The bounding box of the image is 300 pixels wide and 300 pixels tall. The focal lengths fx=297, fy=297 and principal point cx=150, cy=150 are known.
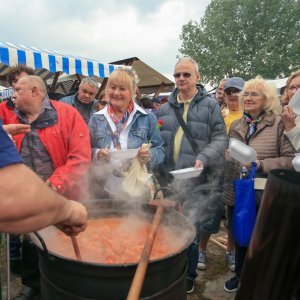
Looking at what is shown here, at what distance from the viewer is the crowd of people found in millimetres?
2762

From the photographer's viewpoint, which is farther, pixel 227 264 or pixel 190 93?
pixel 227 264

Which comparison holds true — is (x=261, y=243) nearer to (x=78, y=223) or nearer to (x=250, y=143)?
(x=78, y=223)

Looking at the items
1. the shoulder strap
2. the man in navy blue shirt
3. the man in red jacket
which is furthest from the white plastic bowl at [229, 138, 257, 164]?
the man in navy blue shirt

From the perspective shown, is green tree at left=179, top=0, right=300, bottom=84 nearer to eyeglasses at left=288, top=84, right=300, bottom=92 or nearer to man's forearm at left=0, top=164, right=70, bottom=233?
eyeglasses at left=288, top=84, right=300, bottom=92

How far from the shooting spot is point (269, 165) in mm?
2789

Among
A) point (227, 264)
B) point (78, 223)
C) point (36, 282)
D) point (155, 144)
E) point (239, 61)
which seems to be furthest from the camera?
point (239, 61)

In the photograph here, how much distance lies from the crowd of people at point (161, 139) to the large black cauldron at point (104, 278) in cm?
80

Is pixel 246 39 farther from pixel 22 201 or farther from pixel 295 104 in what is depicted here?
pixel 22 201

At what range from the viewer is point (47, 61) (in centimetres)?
720

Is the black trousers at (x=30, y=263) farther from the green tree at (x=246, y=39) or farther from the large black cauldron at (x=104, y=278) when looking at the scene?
the green tree at (x=246, y=39)

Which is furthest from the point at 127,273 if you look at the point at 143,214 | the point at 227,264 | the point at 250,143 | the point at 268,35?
the point at 268,35

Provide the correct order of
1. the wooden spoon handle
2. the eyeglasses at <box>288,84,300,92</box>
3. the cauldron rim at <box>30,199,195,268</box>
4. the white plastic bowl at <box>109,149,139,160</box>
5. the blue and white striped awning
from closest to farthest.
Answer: the wooden spoon handle
the cauldron rim at <box>30,199,195,268</box>
the white plastic bowl at <box>109,149,139,160</box>
the eyeglasses at <box>288,84,300,92</box>
the blue and white striped awning

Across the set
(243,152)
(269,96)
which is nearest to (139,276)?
(243,152)

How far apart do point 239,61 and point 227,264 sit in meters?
31.1
